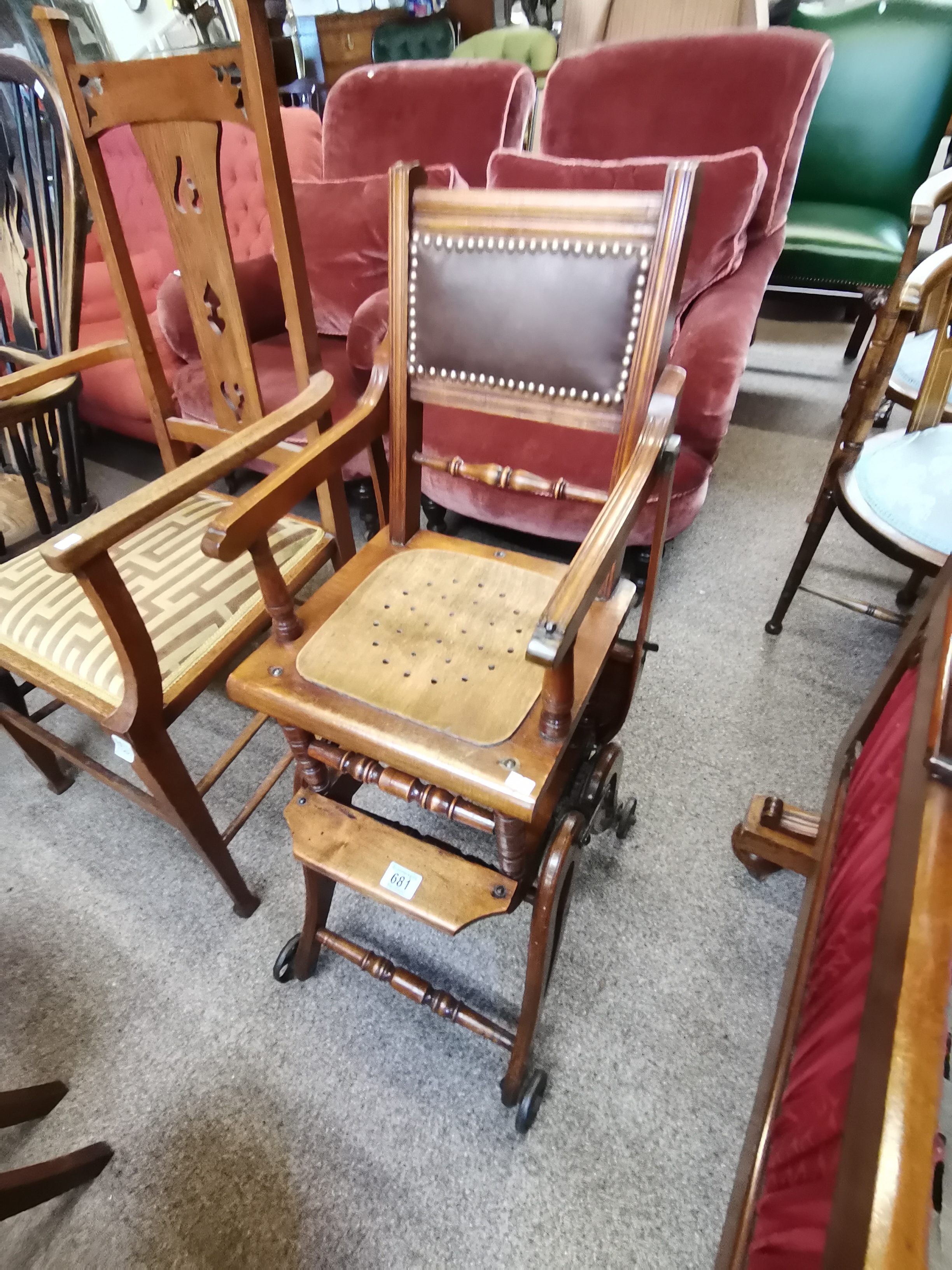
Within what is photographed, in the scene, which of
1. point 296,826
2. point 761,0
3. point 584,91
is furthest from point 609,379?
point 761,0

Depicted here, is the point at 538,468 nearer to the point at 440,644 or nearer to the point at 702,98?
the point at 440,644

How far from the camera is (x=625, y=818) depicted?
1.27 meters

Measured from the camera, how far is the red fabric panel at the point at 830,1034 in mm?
536

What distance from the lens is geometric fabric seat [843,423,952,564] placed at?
118cm

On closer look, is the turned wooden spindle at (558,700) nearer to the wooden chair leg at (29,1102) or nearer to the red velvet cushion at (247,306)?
the wooden chair leg at (29,1102)

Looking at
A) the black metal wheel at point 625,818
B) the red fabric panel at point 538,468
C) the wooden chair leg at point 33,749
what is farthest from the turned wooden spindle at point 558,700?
the wooden chair leg at point 33,749

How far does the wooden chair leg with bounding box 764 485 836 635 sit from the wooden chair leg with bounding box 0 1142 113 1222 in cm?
173

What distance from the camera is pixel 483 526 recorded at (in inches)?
83.3

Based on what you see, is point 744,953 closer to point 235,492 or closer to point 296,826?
point 296,826

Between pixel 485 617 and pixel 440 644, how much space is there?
9cm

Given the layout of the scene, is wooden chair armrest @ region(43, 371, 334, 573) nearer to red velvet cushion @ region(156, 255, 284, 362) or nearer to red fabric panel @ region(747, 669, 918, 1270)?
red fabric panel @ region(747, 669, 918, 1270)

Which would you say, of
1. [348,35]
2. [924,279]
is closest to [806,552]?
[924,279]

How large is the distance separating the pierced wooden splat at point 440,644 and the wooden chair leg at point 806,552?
2.62 feet

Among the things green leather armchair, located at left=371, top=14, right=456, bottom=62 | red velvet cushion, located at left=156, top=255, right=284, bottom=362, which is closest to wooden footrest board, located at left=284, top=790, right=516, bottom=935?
red velvet cushion, located at left=156, top=255, right=284, bottom=362
